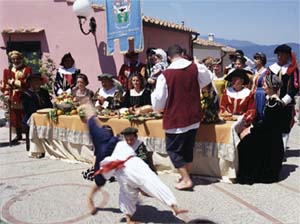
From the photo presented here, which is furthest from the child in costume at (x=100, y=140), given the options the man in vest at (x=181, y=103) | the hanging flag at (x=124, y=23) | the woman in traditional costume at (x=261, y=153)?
the hanging flag at (x=124, y=23)

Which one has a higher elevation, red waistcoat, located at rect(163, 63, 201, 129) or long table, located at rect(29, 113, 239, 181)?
red waistcoat, located at rect(163, 63, 201, 129)

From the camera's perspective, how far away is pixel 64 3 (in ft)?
34.6

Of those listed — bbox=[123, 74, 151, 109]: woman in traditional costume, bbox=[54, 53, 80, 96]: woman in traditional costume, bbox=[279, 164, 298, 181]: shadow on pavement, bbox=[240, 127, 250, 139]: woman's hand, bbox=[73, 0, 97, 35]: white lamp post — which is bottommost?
bbox=[279, 164, 298, 181]: shadow on pavement

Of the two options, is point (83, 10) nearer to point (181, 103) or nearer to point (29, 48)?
point (29, 48)

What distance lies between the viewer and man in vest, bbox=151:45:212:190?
4.38m

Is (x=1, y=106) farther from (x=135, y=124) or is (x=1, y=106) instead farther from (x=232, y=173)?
(x=232, y=173)

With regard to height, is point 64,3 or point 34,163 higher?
point 64,3

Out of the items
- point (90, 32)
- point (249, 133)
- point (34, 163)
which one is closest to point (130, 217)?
point (249, 133)

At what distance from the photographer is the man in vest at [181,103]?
438cm

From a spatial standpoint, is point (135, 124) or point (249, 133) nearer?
point (249, 133)

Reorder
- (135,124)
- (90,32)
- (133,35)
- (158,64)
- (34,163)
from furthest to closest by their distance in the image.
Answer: (90,32)
(133,35)
(158,64)
(34,163)
(135,124)

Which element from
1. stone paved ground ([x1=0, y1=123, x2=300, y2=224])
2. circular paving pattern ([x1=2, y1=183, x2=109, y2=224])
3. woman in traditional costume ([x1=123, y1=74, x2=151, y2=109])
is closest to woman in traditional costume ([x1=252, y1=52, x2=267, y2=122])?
stone paved ground ([x1=0, y1=123, x2=300, y2=224])

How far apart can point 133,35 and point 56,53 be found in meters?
2.98

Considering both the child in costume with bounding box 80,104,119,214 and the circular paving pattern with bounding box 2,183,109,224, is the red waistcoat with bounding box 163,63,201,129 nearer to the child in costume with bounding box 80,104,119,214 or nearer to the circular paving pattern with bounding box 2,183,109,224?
the child in costume with bounding box 80,104,119,214
